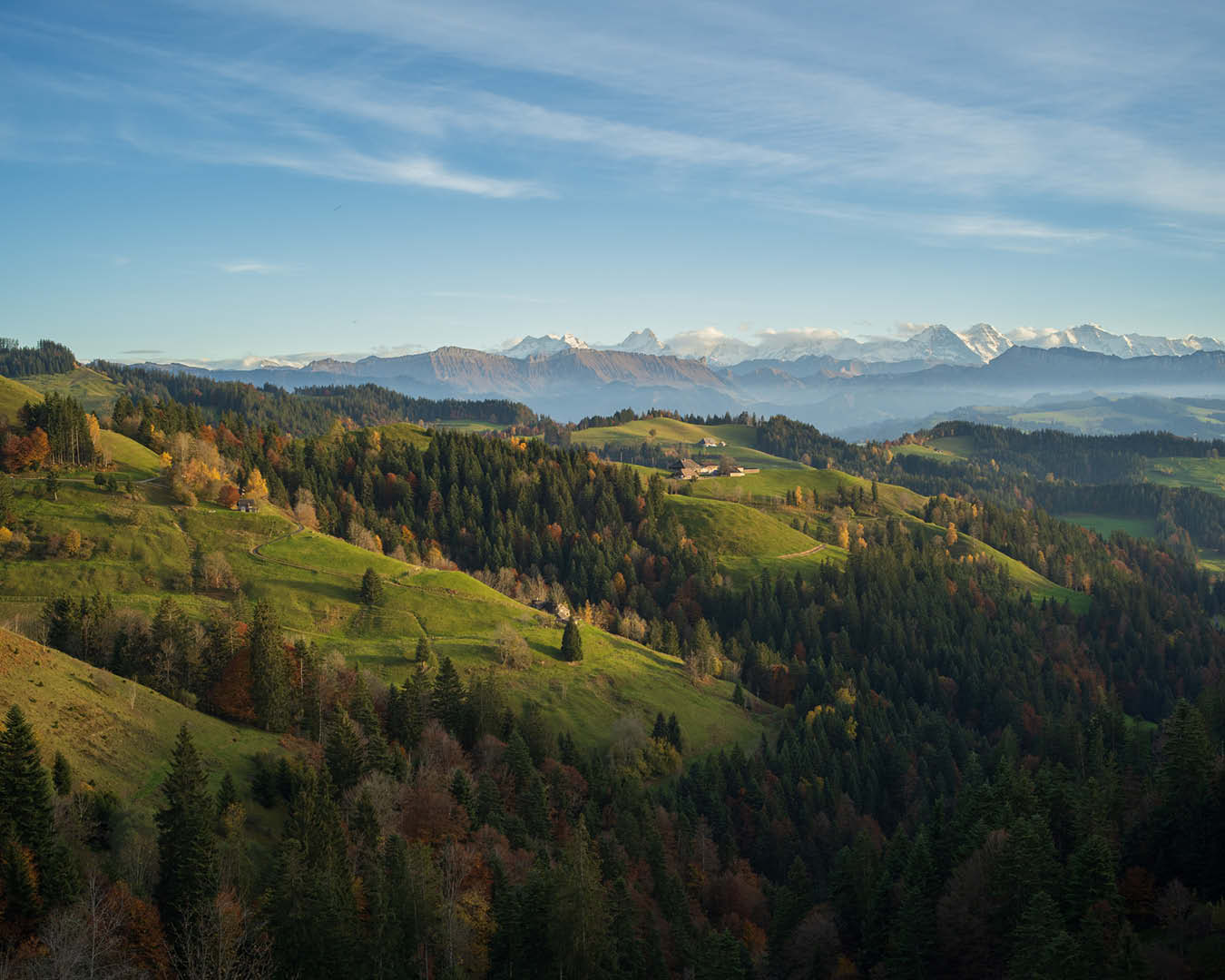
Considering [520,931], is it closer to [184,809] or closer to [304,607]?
[184,809]

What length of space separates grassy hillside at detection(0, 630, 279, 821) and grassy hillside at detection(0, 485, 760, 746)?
2871 cm

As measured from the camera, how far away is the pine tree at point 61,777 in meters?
56.7

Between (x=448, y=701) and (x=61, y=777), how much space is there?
1737 inches

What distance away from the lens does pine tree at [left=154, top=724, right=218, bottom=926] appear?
52188 millimetres

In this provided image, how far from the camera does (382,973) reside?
53.2 metres

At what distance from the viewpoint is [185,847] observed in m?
53.8

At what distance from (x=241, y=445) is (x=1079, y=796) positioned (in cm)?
18209

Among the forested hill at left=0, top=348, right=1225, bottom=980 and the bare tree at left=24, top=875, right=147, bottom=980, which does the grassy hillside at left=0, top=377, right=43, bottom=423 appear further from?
the bare tree at left=24, top=875, right=147, bottom=980

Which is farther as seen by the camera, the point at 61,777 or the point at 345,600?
the point at 345,600

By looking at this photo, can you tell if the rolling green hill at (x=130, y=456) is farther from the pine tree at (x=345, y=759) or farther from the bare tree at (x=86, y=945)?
the bare tree at (x=86, y=945)

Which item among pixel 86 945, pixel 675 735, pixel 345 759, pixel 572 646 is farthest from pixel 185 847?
pixel 572 646

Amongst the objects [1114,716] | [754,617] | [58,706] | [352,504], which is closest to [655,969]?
[58,706]

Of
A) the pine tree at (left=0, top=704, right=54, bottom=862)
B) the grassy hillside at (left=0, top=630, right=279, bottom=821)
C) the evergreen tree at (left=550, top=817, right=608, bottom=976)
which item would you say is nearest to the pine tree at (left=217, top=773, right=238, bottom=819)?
the grassy hillside at (left=0, top=630, right=279, bottom=821)

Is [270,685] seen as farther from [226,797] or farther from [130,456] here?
[130,456]
